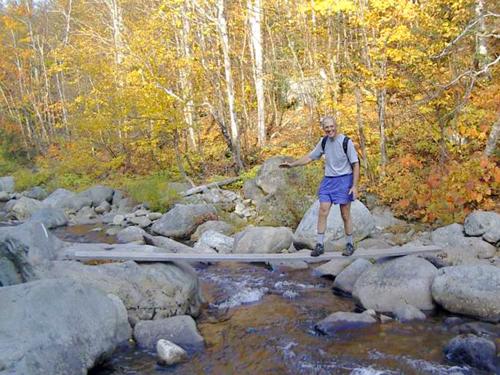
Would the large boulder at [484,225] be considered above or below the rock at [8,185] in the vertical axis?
below

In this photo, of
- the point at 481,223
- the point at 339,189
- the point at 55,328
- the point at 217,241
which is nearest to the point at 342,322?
the point at 339,189

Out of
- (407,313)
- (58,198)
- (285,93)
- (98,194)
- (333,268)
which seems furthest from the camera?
(285,93)

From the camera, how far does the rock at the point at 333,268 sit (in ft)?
27.6

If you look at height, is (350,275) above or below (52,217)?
below

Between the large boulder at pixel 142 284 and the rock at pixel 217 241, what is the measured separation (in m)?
3.36

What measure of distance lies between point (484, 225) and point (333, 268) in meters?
3.00

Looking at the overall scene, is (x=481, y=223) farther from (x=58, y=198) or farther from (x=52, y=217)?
(x=58, y=198)

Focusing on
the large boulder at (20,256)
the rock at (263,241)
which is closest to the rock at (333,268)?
the rock at (263,241)

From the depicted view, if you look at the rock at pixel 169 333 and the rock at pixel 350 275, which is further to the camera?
the rock at pixel 350 275

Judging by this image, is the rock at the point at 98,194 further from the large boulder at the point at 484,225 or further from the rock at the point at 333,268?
the large boulder at the point at 484,225

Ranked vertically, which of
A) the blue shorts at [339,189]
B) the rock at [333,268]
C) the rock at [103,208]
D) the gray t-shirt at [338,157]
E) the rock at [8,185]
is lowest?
the rock at [333,268]

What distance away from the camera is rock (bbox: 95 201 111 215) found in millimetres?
16578

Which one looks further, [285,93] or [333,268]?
[285,93]

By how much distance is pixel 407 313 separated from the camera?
21.2ft
